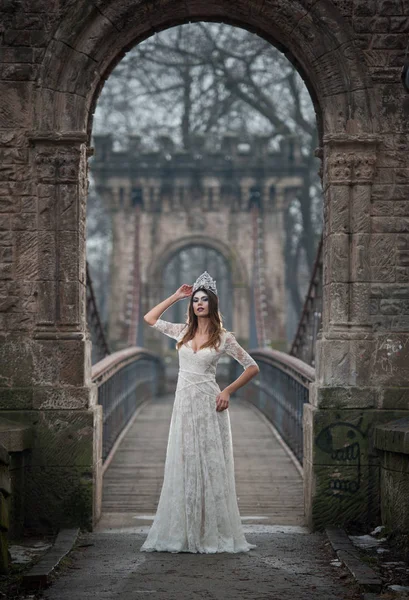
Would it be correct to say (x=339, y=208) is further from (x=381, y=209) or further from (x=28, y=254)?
(x=28, y=254)

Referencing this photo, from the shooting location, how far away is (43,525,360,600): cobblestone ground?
6.02 metres

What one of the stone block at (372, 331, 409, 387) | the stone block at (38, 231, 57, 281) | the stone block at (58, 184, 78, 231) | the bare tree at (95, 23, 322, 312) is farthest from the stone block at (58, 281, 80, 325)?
the bare tree at (95, 23, 322, 312)

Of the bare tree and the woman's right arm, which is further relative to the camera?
the bare tree

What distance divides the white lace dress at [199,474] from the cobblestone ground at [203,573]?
0.13 metres

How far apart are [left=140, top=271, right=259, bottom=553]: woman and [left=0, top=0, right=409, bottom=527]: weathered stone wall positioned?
1054 millimetres

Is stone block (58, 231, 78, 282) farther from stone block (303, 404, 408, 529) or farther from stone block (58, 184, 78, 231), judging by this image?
stone block (303, 404, 408, 529)

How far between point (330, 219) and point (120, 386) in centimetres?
624

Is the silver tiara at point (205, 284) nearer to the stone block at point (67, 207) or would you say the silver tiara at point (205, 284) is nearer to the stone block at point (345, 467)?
the stone block at point (67, 207)

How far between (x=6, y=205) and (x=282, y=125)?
2044 centimetres

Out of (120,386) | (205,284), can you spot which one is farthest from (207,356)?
(120,386)

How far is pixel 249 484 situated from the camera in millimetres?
10125

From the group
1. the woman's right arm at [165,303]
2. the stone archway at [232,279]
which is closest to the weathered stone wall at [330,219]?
the woman's right arm at [165,303]

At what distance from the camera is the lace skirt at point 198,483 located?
7.20 metres

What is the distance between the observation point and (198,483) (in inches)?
285
